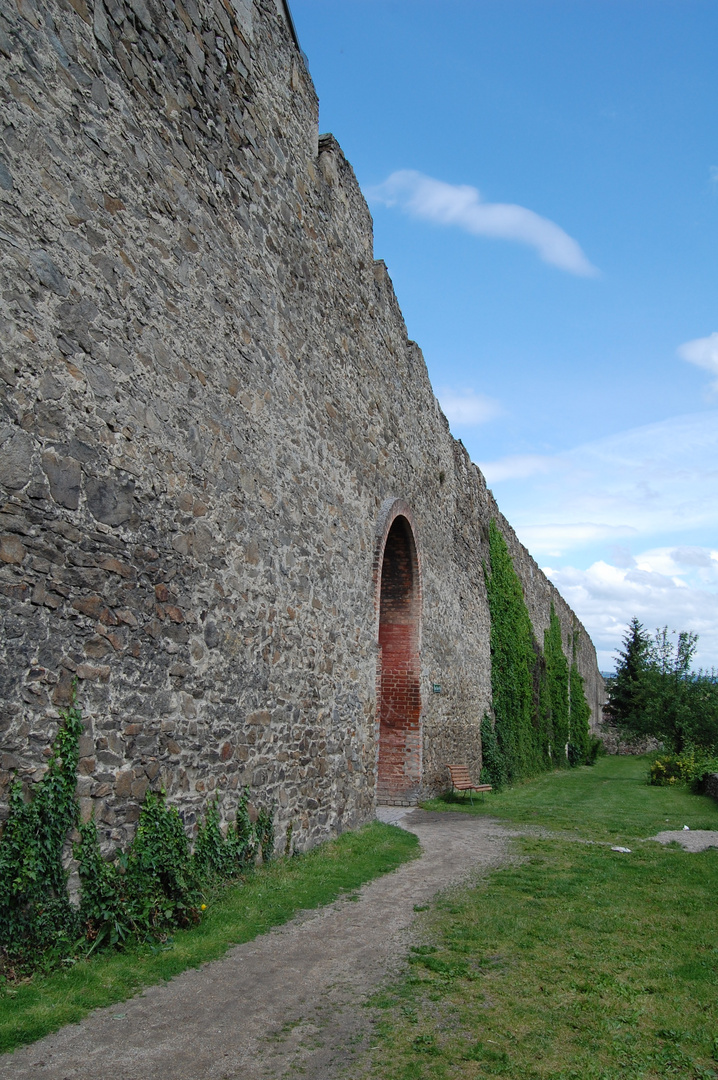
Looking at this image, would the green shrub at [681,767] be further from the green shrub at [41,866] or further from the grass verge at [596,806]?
the green shrub at [41,866]

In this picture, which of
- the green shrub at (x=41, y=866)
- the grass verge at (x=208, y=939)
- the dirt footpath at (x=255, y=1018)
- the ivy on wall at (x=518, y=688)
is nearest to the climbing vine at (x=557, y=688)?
the ivy on wall at (x=518, y=688)

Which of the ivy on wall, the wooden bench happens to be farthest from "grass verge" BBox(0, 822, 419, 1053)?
the ivy on wall

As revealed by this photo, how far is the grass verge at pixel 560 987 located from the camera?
3131 mm

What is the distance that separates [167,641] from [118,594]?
62cm

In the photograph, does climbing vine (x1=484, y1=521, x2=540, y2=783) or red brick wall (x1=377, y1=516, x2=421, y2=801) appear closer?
red brick wall (x1=377, y1=516, x2=421, y2=801)

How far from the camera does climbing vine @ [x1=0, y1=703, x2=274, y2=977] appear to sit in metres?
3.78

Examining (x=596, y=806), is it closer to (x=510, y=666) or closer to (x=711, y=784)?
(x=711, y=784)

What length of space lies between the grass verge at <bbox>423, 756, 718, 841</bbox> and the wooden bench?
0.74ft

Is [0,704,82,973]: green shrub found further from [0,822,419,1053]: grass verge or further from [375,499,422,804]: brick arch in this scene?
[375,499,422,804]: brick arch

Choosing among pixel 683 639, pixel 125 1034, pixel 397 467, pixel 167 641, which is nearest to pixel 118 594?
pixel 167 641

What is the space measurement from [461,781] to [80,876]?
29.6 feet

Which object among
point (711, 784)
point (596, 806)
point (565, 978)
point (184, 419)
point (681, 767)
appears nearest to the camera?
point (565, 978)

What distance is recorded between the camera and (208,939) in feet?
14.9

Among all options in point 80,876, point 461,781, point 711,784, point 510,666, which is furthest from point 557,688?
point 80,876
